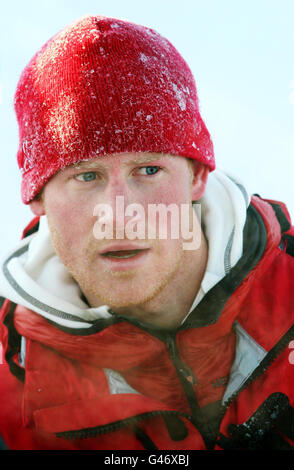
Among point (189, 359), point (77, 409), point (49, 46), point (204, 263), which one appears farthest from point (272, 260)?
point (49, 46)

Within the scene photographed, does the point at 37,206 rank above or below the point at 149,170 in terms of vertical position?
below

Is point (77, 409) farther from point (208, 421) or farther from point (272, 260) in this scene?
point (272, 260)

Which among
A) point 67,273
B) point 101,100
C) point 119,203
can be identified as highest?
point 101,100

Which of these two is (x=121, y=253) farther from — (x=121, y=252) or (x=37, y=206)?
(x=37, y=206)

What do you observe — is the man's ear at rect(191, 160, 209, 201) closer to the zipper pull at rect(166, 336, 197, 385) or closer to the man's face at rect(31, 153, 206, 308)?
the man's face at rect(31, 153, 206, 308)

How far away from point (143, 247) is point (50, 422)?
0.51 m

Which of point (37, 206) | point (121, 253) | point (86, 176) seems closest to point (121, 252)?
point (121, 253)

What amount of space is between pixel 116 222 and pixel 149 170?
0.57 ft

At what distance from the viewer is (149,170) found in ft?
4.48

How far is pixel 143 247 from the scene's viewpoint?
4.43 ft

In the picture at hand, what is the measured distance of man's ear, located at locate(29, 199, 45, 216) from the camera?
1.54 metres

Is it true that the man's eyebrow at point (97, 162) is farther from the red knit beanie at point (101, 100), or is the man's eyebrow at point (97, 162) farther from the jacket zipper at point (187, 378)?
the jacket zipper at point (187, 378)

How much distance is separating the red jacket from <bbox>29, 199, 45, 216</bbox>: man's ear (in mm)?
299

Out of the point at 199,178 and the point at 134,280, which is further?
the point at 199,178
